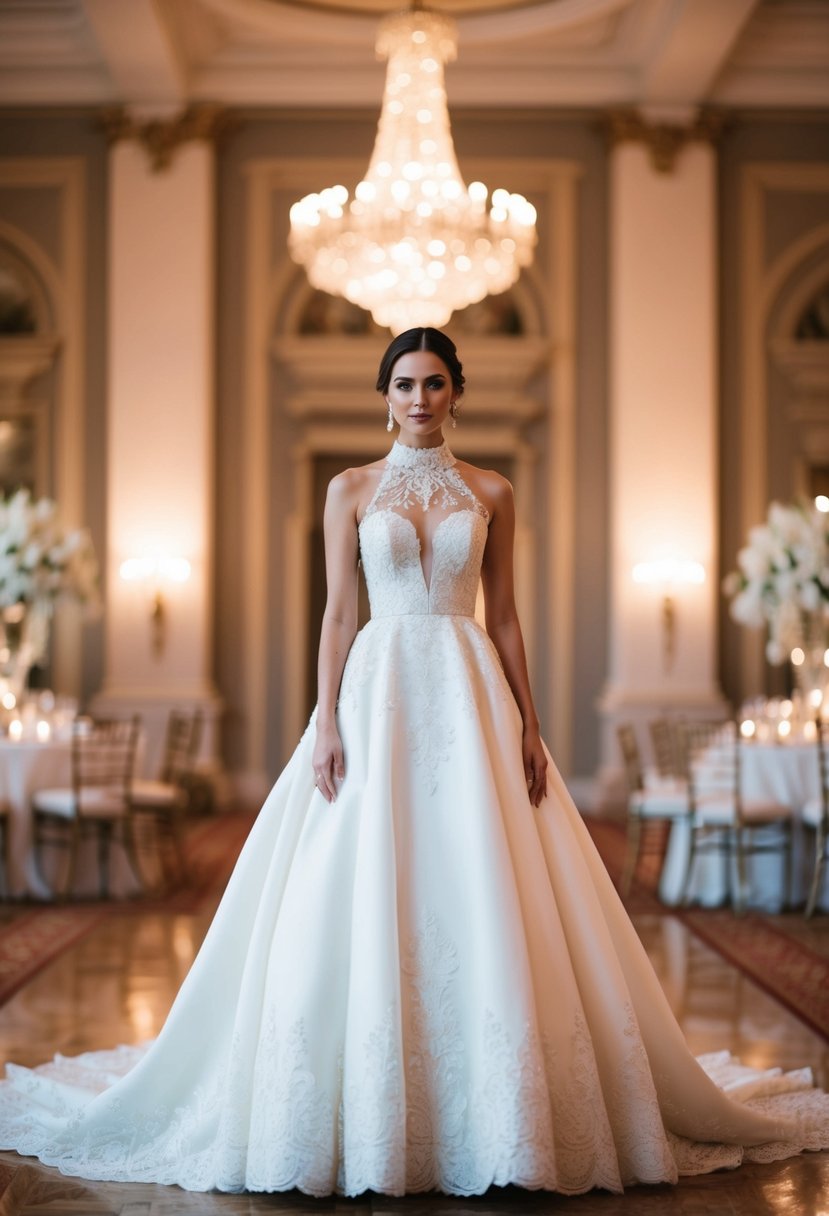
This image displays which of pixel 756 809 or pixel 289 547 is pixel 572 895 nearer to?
pixel 756 809

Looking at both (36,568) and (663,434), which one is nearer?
(36,568)

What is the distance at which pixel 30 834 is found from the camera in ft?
24.8

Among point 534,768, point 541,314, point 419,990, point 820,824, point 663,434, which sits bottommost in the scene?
point 820,824

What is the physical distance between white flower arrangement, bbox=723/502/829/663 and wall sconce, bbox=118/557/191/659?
16.6ft

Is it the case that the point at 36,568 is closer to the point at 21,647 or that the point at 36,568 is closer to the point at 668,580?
the point at 21,647

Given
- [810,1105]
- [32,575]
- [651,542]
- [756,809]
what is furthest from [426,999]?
[651,542]

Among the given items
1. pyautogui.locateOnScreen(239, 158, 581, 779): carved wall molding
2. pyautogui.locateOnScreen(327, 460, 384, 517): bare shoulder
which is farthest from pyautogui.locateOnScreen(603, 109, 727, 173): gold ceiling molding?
pyautogui.locateOnScreen(327, 460, 384, 517): bare shoulder

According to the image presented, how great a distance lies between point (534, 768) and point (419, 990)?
1.83 feet

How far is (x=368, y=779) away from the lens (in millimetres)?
3090

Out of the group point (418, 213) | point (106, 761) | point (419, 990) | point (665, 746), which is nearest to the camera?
point (419, 990)

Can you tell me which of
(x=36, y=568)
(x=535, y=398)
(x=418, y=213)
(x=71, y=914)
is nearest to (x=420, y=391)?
(x=71, y=914)

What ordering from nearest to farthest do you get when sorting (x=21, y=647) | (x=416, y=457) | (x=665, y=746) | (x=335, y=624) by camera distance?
(x=335, y=624)
(x=416, y=457)
(x=21, y=647)
(x=665, y=746)

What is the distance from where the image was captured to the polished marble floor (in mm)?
2943

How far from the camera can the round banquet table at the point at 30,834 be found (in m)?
7.54
